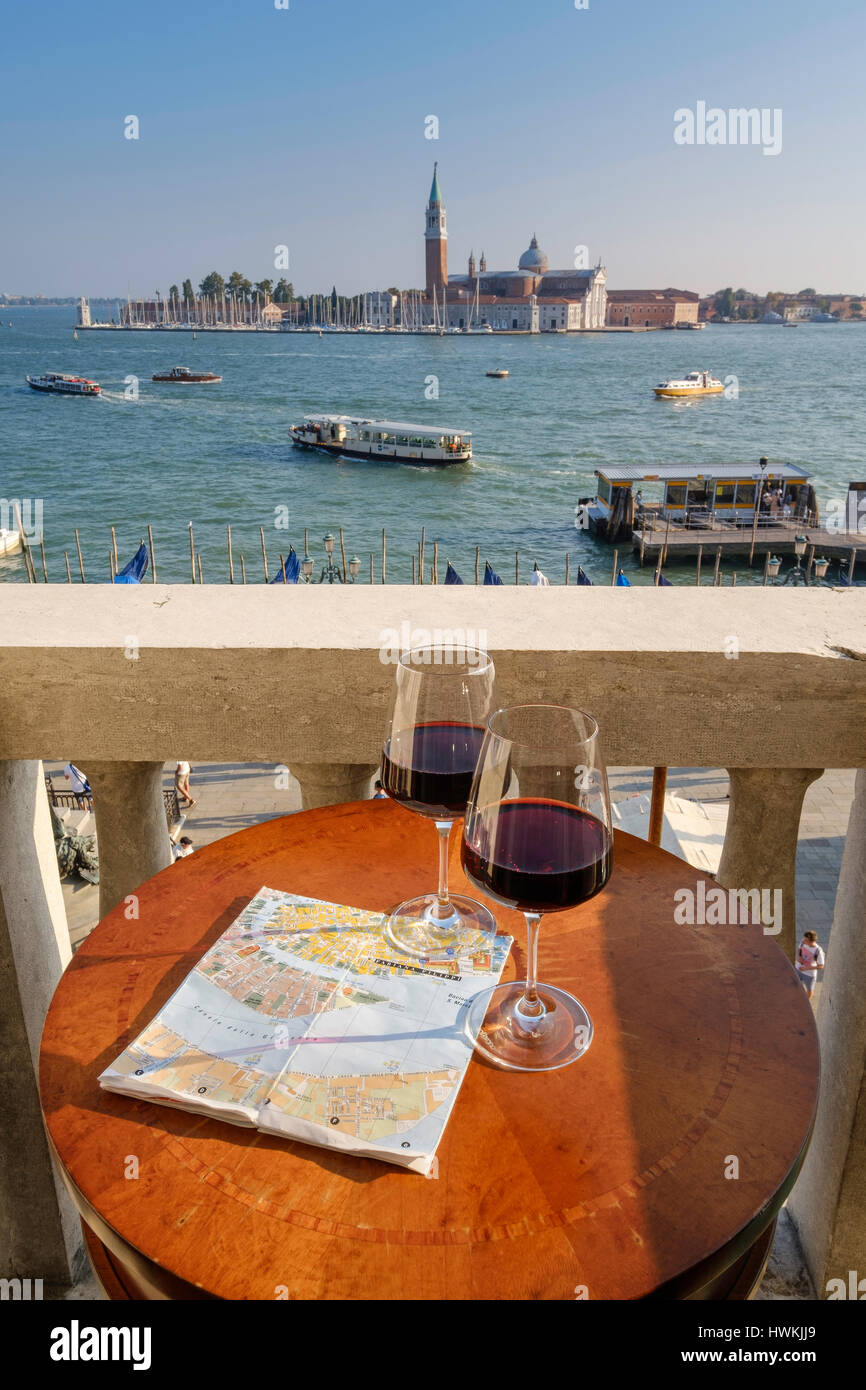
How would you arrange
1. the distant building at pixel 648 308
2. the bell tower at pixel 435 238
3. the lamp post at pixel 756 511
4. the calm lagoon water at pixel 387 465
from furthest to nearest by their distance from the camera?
1. the distant building at pixel 648 308
2. the bell tower at pixel 435 238
3. the calm lagoon water at pixel 387 465
4. the lamp post at pixel 756 511

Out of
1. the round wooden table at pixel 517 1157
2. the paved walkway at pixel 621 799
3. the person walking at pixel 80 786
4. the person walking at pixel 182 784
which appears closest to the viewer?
the round wooden table at pixel 517 1157

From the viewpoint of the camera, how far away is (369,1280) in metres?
0.72

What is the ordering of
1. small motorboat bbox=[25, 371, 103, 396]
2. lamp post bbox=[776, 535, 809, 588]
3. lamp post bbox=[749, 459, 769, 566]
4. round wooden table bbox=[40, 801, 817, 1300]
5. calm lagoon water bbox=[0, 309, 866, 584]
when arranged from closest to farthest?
round wooden table bbox=[40, 801, 817, 1300]
lamp post bbox=[776, 535, 809, 588]
lamp post bbox=[749, 459, 769, 566]
calm lagoon water bbox=[0, 309, 866, 584]
small motorboat bbox=[25, 371, 103, 396]

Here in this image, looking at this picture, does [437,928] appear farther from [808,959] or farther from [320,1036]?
[808,959]

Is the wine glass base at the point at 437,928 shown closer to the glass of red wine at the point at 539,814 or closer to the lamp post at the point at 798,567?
the glass of red wine at the point at 539,814

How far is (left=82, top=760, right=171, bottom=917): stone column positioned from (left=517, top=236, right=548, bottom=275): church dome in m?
137

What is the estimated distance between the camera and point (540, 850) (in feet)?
2.93

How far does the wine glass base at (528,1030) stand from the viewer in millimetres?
950

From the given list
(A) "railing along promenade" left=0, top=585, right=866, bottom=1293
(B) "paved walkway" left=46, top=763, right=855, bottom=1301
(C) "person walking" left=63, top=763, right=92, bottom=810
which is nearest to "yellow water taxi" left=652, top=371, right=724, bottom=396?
(B) "paved walkway" left=46, top=763, right=855, bottom=1301

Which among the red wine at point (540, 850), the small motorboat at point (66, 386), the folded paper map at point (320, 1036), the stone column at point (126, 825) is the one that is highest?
the small motorboat at point (66, 386)

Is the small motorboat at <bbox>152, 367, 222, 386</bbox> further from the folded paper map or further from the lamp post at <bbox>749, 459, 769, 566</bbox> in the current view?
the folded paper map

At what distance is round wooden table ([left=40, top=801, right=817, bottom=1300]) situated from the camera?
74 cm

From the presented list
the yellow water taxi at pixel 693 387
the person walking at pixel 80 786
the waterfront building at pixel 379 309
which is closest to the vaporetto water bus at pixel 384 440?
the yellow water taxi at pixel 693 387

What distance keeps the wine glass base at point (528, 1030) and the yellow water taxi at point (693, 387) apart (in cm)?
7771
